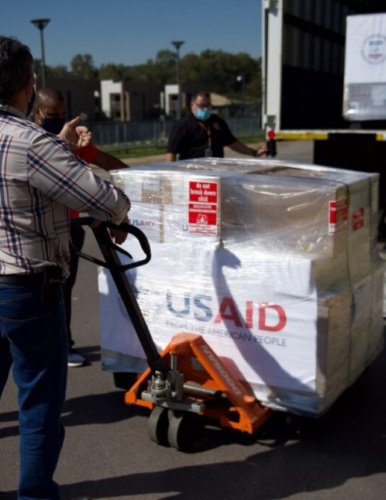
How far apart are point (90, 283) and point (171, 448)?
3603mm

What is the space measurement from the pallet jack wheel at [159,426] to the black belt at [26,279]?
1.31 meters

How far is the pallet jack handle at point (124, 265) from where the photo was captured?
2840mm

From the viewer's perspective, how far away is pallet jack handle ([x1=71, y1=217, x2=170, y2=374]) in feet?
9.32

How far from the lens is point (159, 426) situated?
352 cm

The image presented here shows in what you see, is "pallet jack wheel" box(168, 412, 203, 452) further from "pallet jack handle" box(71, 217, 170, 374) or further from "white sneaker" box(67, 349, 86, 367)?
"white sneaker" box(67, 349, 86, 367)

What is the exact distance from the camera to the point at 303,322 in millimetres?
3314

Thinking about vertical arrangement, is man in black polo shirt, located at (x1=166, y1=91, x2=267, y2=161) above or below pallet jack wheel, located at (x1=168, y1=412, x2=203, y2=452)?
above

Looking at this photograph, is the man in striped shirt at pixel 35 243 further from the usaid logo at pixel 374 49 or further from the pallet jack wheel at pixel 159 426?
A: the usaid logo at pixel 374 49

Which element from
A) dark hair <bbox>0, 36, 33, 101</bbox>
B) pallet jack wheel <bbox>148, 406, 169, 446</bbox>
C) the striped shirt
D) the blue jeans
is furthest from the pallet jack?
dark hair <bbox>0, 36, 33, 101</bbox>

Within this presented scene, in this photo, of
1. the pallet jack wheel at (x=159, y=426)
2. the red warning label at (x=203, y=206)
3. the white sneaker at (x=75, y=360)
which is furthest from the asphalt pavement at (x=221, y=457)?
the red warning label at (x=203, y=206)

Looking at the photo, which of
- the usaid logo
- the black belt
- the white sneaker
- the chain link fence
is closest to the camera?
the black belt

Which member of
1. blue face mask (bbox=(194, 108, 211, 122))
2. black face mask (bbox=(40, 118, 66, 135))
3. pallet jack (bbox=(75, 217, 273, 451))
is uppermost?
blue face mask (bbox=(194, 108, 211, 122))

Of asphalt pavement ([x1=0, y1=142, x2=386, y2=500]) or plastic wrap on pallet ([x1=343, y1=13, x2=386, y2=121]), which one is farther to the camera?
plastic wrap on pallet ([x1=343, y1=13, x2=386, y2=121])

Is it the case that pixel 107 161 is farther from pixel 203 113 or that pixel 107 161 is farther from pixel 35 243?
pixel 203 113
